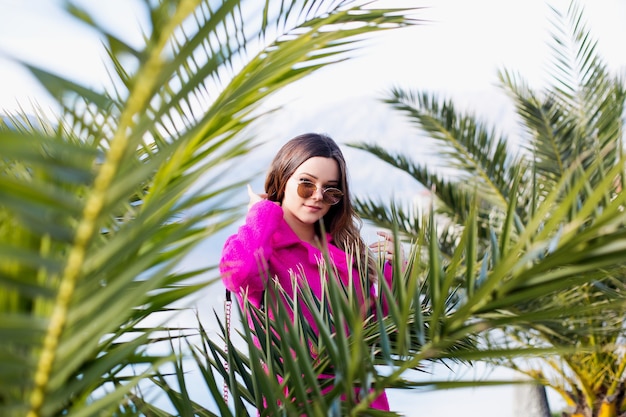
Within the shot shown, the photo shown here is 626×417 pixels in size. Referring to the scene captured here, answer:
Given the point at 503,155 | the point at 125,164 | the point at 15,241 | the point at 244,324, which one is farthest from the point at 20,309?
the point at 503,155

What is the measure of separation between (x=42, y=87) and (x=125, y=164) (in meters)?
0.07

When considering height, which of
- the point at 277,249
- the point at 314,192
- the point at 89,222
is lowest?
the point at 89,222

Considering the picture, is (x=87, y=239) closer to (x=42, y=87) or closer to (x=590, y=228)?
(x=42, y=87)

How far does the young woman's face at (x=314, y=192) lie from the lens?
7.01ft

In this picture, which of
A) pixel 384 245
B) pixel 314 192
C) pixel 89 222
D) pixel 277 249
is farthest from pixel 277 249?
pixel 89 222

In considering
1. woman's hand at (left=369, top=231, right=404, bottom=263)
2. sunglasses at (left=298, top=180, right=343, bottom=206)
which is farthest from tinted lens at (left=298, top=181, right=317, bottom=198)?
woman's hand at (left=369, top=231, right=404, bottom=263)

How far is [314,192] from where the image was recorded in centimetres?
213

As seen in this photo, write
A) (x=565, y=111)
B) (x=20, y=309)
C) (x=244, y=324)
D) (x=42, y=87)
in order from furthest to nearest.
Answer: (x=565, y=111) < (x=244, y=324) < (x=20, y=309) < (x=42, y=87)

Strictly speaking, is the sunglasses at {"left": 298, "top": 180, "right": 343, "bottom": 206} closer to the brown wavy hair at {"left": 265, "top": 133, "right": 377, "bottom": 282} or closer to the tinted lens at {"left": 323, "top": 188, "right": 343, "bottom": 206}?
the tinted lens at {"left": 323, "top": 188, "right": 343, "bottom": 206}

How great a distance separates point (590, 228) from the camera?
1.90 ft

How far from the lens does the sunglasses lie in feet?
6.93

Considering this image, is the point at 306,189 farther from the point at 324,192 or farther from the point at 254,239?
the point at 254,239

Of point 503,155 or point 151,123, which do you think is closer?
point 151,123

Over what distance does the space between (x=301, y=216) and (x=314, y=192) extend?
0.09 m
